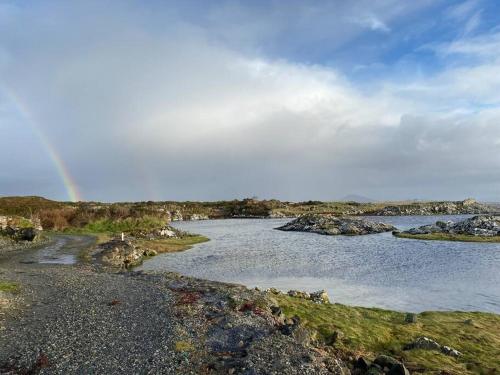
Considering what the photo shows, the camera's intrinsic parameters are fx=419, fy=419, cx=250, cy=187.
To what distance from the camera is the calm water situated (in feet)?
108

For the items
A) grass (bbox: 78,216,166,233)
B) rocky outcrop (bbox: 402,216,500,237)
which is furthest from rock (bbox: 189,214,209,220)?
rocky outcrop (bbox: 402,216,500,237)

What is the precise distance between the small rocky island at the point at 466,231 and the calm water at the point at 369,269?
778 centimetres

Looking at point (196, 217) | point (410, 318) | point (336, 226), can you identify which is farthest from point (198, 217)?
point (410, 318)

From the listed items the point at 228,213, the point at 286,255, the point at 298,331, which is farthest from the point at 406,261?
the point at 228,213

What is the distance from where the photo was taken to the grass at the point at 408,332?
1852cm

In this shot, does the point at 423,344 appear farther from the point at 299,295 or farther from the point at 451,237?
the point at 451,237

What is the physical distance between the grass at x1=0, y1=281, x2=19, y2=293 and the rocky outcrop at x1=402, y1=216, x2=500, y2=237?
77.8 m

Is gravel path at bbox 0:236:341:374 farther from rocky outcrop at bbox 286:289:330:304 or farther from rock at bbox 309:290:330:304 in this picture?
rock at bbox 309:290:330:304

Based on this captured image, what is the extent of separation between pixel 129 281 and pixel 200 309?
10.6m

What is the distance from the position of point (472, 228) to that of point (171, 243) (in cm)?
5847

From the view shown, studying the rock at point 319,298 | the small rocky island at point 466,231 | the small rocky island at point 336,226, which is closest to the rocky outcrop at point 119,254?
the rock at point 319,298

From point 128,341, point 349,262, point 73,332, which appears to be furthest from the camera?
point 349,262

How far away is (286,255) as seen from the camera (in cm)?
5909

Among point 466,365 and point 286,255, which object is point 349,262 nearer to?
point 286,255
